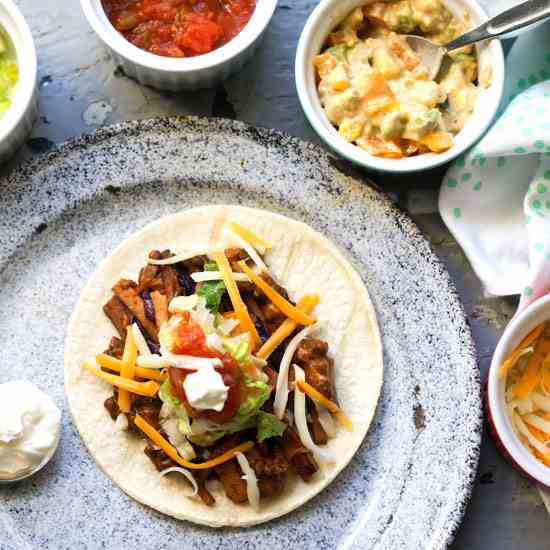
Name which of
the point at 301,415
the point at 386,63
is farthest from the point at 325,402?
the point at 386,63

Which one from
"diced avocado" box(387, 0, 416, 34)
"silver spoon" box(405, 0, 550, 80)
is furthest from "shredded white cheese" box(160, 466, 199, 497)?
"diced avocado" box(387, 0, 416, 34)

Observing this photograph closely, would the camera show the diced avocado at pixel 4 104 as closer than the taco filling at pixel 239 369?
No

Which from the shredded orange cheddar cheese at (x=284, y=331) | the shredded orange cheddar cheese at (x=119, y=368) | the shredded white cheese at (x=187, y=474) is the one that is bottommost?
the shredded white cheese at (x=187, y=474)

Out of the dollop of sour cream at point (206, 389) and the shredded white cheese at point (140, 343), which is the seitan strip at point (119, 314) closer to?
the shredded white cheese at point (140, 343)

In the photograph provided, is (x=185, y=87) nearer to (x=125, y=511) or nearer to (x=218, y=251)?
(x=218, y=251)

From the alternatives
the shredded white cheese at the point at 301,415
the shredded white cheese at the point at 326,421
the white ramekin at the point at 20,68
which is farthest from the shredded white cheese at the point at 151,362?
the white ramekin at the point at 20,68

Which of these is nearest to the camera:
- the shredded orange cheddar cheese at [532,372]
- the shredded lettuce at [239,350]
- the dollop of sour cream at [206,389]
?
the dollop of sour cream at [206,389]

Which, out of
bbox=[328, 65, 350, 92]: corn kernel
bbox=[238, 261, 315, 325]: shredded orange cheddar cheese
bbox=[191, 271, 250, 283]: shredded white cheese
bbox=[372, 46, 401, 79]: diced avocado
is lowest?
bbox=[238, 261, 315, 325]: shredded orange cheddar cheese

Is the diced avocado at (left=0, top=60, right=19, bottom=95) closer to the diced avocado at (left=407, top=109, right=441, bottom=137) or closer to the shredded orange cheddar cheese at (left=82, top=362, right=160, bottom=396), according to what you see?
the shredded orange cheddar cheese at (left=82, top=362, right=160, bottom=396)
